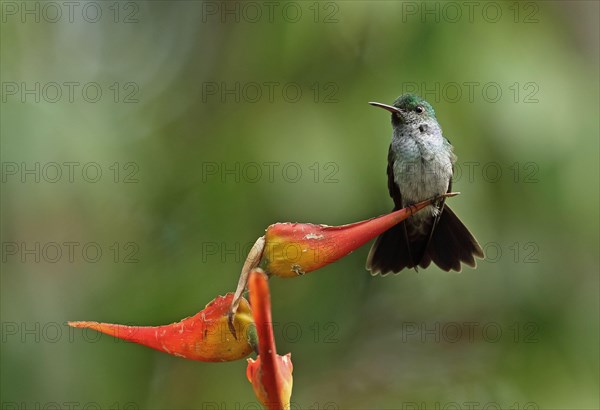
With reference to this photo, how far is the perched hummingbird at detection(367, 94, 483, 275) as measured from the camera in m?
2.13

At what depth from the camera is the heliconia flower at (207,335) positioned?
95cm

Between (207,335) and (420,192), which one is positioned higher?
(420,192)

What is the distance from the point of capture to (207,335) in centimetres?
97

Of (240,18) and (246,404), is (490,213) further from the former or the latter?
(240,18)

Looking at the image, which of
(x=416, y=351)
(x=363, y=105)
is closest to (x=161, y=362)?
(x=416, y=351)

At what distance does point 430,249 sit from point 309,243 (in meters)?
1.28

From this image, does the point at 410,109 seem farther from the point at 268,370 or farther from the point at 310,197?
the point at 268,370

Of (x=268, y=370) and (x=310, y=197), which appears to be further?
(x=310, y=197)

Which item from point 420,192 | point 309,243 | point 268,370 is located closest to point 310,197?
point 420,192

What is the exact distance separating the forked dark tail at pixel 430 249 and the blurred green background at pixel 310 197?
7 cm

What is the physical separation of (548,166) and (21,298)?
5.78 feet

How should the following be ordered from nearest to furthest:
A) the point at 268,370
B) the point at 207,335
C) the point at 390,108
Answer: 1. the point at 268,370
2. the point at 207,335
3. the point at 390,108

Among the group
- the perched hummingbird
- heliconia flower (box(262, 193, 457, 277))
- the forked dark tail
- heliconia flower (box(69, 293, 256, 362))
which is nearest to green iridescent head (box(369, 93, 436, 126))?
the perched hummingbird

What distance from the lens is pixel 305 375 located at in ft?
8.99
